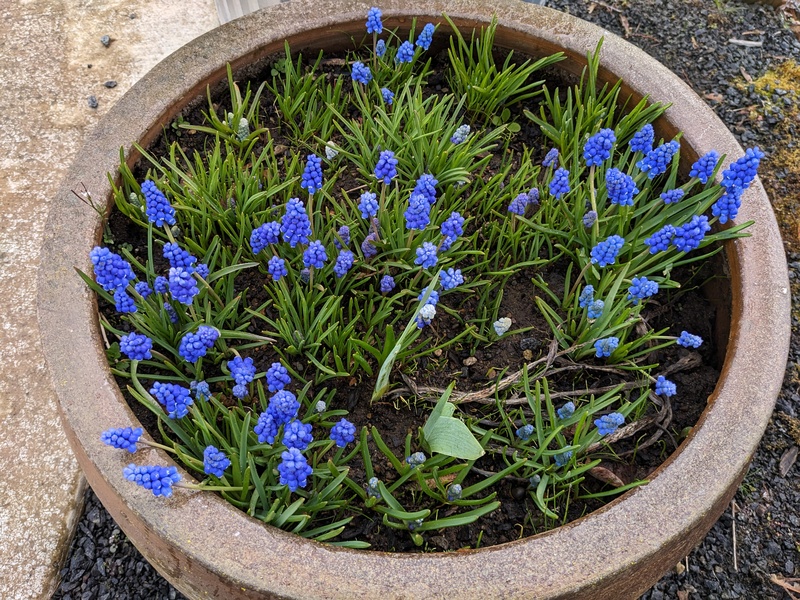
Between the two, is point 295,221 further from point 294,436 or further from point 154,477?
point 154,477

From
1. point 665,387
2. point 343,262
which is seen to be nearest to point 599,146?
point 665,387

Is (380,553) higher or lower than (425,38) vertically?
lower

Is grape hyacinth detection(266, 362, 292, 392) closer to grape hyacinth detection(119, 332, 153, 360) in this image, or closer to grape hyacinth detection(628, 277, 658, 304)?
grape hyacinth detection(119, 332, 153, 360)

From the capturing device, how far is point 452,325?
2.12 m

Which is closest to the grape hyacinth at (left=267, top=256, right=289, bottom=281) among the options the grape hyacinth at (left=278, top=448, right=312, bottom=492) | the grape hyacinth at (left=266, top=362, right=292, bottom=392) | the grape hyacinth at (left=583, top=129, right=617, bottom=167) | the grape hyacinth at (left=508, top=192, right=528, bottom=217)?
the grape hyacinth at (left=266, top=362, right=292, bottom=392)

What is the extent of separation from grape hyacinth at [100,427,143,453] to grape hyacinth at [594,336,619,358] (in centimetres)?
119

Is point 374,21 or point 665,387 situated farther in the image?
point 374,21

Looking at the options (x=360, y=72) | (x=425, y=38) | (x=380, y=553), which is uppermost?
(x=425, y=38)

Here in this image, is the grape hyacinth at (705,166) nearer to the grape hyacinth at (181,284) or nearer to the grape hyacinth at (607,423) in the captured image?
the grape hyacinth at (607,423)

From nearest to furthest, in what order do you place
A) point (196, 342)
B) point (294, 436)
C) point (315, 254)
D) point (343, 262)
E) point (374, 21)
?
point (294, 436) < point (196, 342) < point (315, 254) < point (343, 262) < point (374, 21)

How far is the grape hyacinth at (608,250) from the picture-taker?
1.80 meters

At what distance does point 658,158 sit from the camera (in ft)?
6.51

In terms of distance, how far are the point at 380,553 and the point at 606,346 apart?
2.69 ft

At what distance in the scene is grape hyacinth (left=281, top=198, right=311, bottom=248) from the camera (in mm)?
1697
